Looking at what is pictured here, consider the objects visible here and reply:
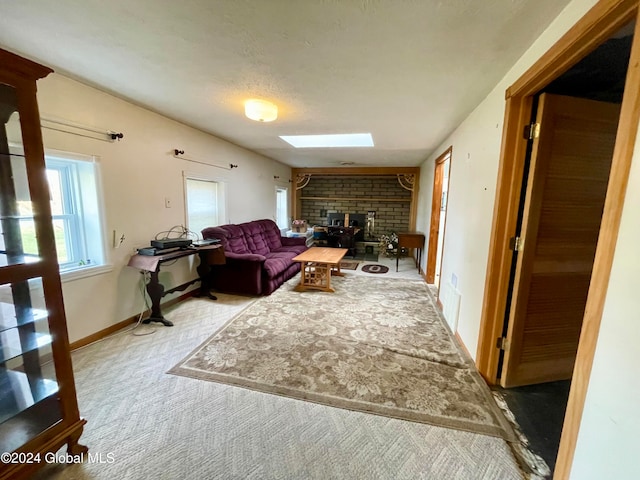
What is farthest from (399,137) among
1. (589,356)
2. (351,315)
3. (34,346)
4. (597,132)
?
(34,346)

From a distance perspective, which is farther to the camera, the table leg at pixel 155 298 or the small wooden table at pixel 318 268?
the small wooden table at pixel 318 268

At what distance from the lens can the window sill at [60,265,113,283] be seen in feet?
6.95

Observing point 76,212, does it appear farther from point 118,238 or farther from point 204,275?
point 204,275

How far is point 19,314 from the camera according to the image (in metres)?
1.32

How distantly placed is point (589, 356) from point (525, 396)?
116 centimetres

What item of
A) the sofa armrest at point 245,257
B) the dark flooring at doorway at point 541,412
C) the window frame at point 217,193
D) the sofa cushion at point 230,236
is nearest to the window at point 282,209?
the window frame at point 217,193

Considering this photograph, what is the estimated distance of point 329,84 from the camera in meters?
2.04

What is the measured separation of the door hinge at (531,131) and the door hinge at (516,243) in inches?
25.0

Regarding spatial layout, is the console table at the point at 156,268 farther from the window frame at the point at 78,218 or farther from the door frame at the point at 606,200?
the door frame at the point at 606,200

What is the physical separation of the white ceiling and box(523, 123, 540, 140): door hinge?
440 mm

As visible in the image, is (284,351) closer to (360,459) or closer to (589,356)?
(360,459)

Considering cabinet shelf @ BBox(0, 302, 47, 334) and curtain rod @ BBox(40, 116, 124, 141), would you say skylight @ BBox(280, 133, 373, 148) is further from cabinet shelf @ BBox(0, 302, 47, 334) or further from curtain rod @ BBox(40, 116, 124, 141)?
cabinet shelf @ BBox(0, 302, 47, 334)

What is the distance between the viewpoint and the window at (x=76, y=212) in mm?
2230

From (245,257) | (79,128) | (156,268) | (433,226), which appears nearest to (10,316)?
(156,268)
